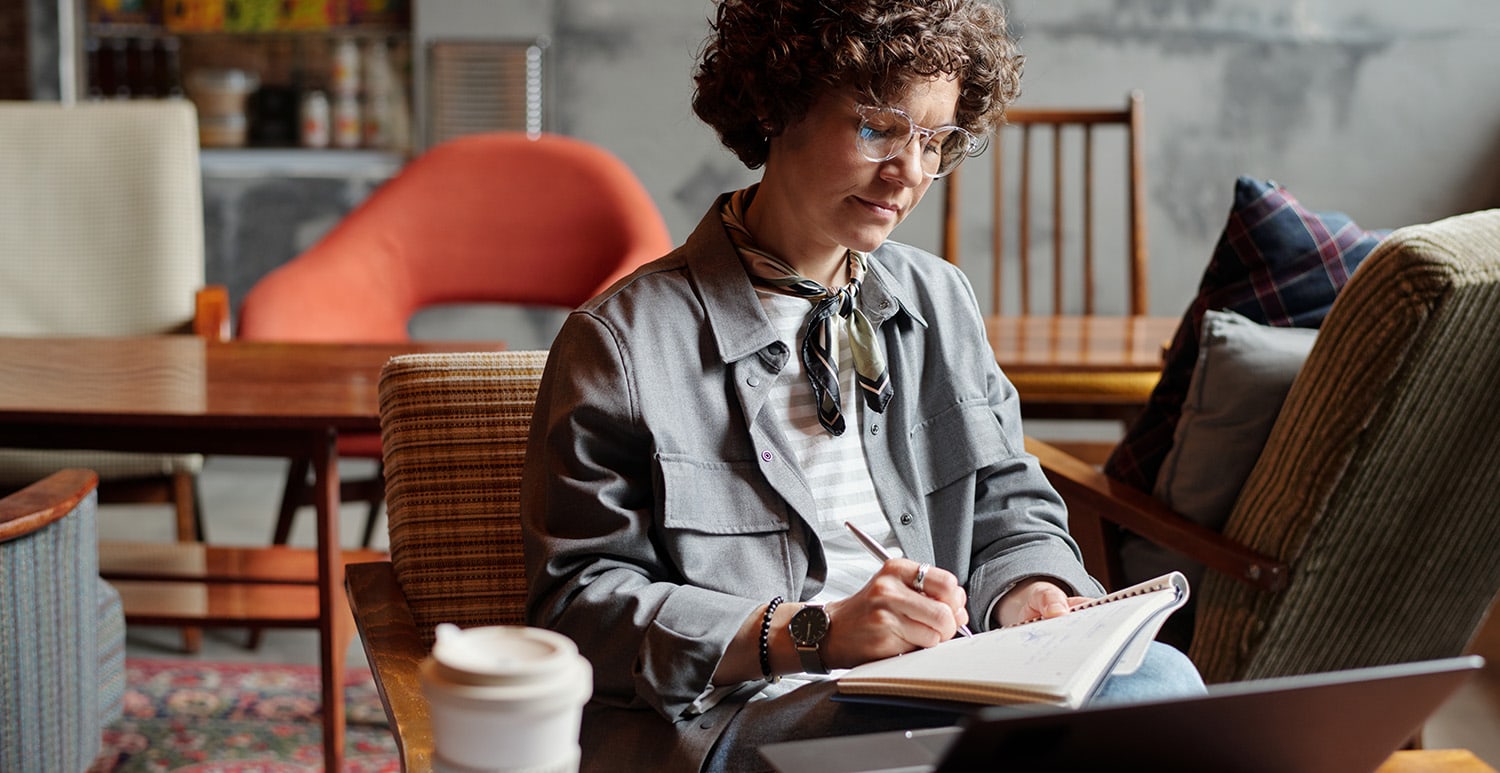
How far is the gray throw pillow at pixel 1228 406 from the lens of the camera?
174 cm

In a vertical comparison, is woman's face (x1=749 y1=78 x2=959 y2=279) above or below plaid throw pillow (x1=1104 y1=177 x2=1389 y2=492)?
above

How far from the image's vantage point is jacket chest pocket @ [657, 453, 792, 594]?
4.00ft

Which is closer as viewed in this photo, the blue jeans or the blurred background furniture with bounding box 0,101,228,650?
the blue jeans

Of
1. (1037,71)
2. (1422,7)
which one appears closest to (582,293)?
(1037,71)

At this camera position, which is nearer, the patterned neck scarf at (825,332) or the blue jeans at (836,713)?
the blue jeans at (836,713)

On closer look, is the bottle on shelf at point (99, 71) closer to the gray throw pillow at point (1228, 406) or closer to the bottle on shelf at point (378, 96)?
the bottle on shelf at point (378, 96)

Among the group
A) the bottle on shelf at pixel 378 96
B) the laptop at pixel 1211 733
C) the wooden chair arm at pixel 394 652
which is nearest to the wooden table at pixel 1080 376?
the wooden chair arm at pixel 394 652

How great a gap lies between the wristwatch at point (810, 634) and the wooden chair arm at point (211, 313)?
7.24 ft

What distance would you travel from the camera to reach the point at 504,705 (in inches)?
22.9

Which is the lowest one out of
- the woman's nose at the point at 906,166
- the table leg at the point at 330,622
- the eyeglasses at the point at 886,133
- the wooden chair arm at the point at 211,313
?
the table leg at the point at 330,622

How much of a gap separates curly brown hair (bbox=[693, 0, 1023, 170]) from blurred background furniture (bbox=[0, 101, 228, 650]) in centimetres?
223

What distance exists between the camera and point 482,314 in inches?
177

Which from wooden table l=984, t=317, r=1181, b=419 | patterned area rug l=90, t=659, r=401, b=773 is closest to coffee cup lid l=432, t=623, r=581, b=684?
wooden table l=984, t=317, r=1181, b=419

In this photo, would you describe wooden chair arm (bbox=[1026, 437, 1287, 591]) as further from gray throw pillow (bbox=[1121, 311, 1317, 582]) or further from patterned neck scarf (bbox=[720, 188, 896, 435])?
patterned neck scarf (bbox=[720, 188, 896, 435])
